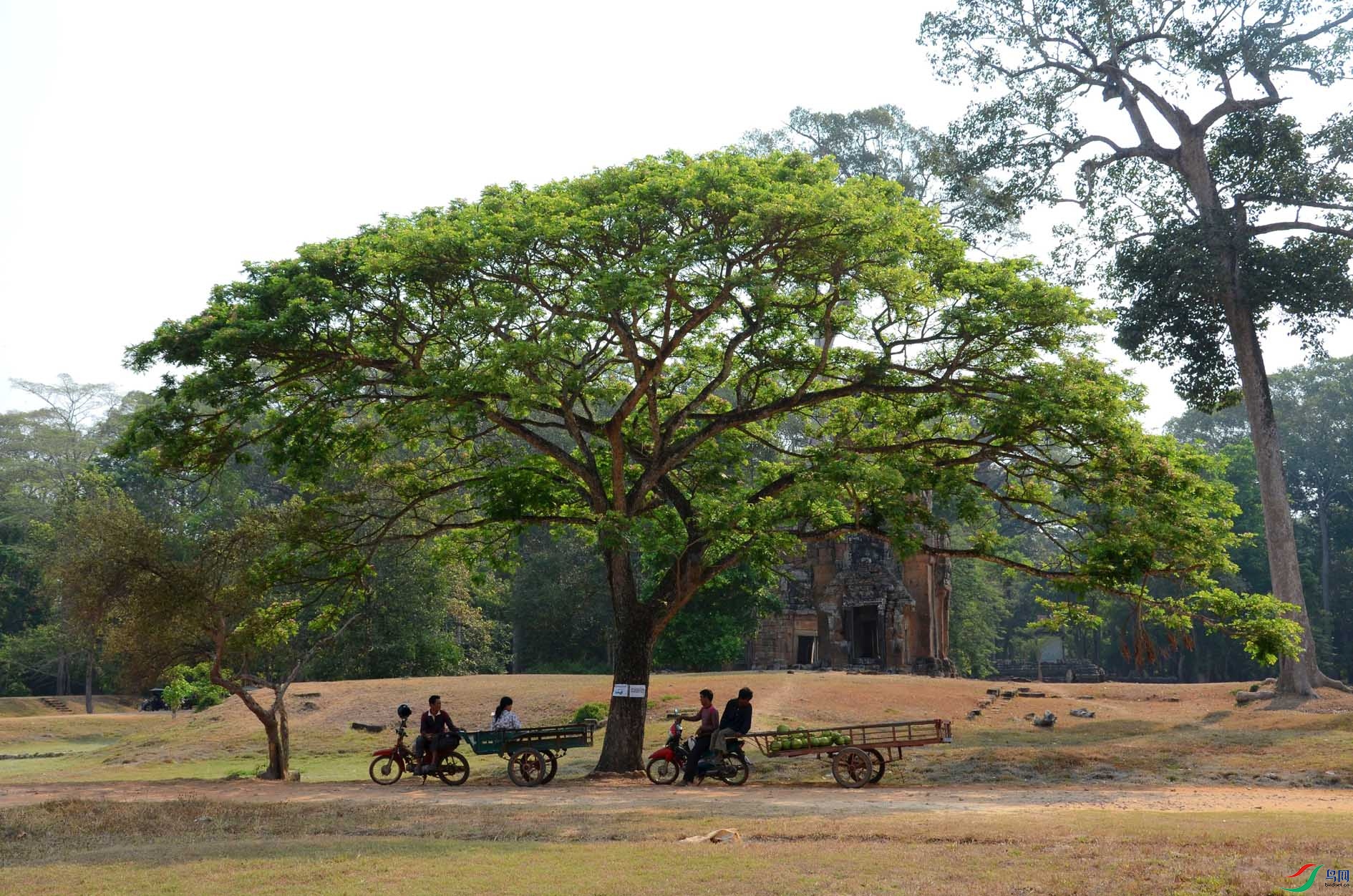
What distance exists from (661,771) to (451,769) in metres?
3.15

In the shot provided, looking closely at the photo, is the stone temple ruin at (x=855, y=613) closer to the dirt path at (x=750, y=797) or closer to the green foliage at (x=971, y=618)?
the green foliage at (x=971, y=618)

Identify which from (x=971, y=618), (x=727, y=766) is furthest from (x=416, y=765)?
(x=971, y=618)

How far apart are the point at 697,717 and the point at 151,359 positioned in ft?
30.7

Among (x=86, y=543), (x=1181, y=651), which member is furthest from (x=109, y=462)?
(x=1181, y=651)

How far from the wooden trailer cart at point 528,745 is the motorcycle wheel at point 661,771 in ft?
3.44

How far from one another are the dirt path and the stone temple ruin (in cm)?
2629

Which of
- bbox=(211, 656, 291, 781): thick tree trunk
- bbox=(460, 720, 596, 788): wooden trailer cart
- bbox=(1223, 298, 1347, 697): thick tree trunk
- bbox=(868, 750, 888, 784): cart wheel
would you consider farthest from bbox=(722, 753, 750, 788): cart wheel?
bbox=(1223, 298, 1347, 697): thick tree trunk

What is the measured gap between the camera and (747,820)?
1092cm

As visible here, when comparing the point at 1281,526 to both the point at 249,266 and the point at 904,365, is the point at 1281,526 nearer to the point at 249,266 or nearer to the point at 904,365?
the point at 904,365

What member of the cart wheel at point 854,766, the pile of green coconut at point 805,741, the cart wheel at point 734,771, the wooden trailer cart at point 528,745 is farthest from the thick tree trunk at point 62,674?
the cart wheel at point 854,766

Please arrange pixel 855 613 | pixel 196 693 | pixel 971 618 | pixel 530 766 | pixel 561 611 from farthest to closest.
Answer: pixel 971 618 → pixel 561 611 → pixel 855 613 → pixel 196 693 → pixel 530 766

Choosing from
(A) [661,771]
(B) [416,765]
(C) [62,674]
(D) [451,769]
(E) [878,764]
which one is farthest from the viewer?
(C) [62,674]

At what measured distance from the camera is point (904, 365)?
17.1 meters

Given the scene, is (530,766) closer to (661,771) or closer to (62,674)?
(661,771)
